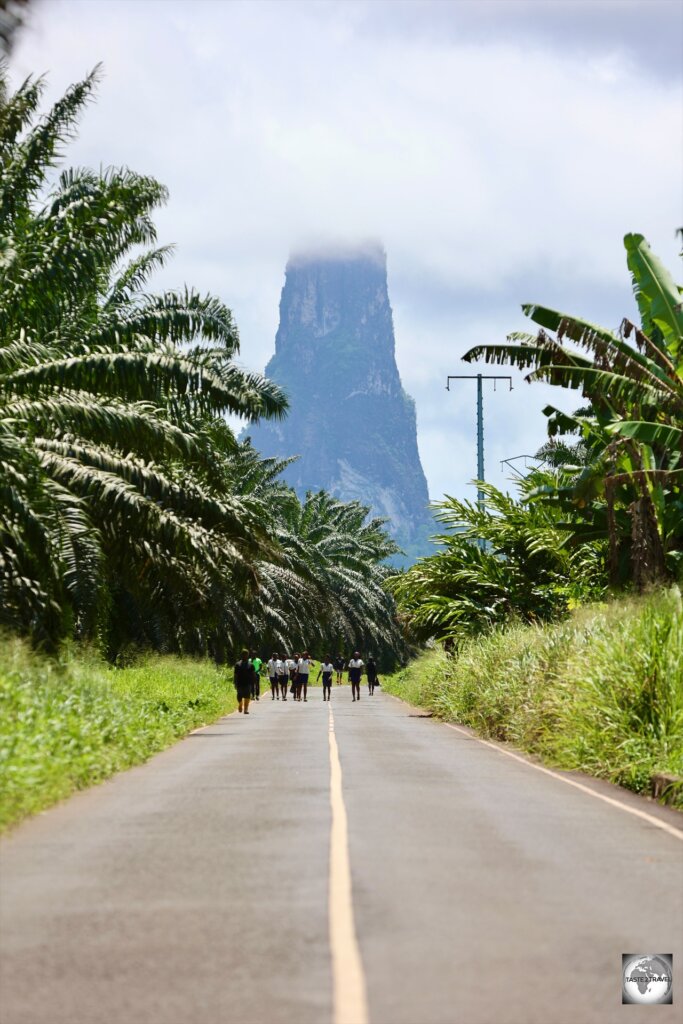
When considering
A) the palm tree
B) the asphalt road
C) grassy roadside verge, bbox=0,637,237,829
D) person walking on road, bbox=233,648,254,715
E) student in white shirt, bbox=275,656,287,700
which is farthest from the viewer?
student in white shirt, bbox=275,656,287,700

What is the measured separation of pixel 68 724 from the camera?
17031mm

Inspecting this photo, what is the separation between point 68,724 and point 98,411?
22.2ft

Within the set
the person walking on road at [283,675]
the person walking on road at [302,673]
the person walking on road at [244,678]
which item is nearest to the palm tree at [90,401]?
the person walking on road at [244,678]

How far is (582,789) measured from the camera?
53.4ft

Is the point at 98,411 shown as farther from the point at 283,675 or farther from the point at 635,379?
the point at 283,675

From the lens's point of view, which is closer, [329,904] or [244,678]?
[329,904]

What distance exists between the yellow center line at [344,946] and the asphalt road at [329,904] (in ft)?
0.09

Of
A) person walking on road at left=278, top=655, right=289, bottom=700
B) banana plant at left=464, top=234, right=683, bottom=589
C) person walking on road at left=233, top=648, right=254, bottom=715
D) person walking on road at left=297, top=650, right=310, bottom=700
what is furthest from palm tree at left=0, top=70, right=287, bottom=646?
person walking on road at left=278, top=655, right=289, bottom=700

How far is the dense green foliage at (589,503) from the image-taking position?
24.9 m

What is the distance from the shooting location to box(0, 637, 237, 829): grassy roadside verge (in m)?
13.4

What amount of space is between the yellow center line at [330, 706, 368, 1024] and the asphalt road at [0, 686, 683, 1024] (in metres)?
0.03

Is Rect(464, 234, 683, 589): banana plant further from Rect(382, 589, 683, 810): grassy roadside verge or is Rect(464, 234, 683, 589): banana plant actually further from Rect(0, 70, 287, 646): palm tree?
Rect(0, 70, 287, 646): palm tree

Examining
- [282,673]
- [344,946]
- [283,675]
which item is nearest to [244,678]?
[282,673]

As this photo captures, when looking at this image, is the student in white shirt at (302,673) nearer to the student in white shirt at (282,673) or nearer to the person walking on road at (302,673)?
the person walking on road at (302,673)
